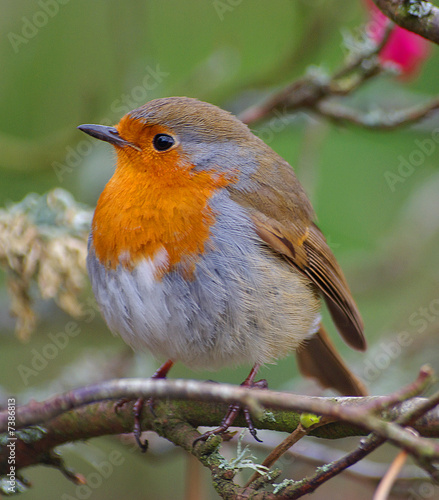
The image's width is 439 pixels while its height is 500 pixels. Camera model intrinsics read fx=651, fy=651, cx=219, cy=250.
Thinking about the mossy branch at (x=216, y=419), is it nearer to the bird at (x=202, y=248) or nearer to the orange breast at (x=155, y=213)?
the bird at (x=202, y=248)

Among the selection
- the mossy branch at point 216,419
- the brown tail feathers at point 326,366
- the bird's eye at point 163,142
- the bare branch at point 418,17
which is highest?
the bird's eye at point 163,142


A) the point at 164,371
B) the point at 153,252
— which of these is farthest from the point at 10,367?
the point at 153,252

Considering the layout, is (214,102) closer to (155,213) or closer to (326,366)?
(155,213)

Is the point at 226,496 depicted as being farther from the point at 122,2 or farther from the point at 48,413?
the point at 122,2

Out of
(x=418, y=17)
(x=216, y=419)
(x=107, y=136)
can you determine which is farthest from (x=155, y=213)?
(x=418, y=17)

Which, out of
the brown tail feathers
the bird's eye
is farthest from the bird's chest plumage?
the brown tail feathers

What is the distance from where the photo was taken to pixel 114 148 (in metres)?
3.14

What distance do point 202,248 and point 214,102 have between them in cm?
173

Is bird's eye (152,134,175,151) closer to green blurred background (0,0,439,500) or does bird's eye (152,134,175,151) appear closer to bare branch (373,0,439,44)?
green blurred background (0,0,439,500)

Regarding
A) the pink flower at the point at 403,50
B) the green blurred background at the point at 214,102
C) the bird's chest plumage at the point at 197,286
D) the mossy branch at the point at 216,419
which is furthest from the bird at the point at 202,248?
the pink flower at the point at 403,50

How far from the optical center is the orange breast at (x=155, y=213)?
2.65m

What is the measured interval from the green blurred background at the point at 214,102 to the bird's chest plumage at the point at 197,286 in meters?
0.74

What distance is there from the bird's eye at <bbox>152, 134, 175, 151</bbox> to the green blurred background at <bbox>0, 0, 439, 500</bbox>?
0.93 metres

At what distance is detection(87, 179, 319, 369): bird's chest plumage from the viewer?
263 cm
